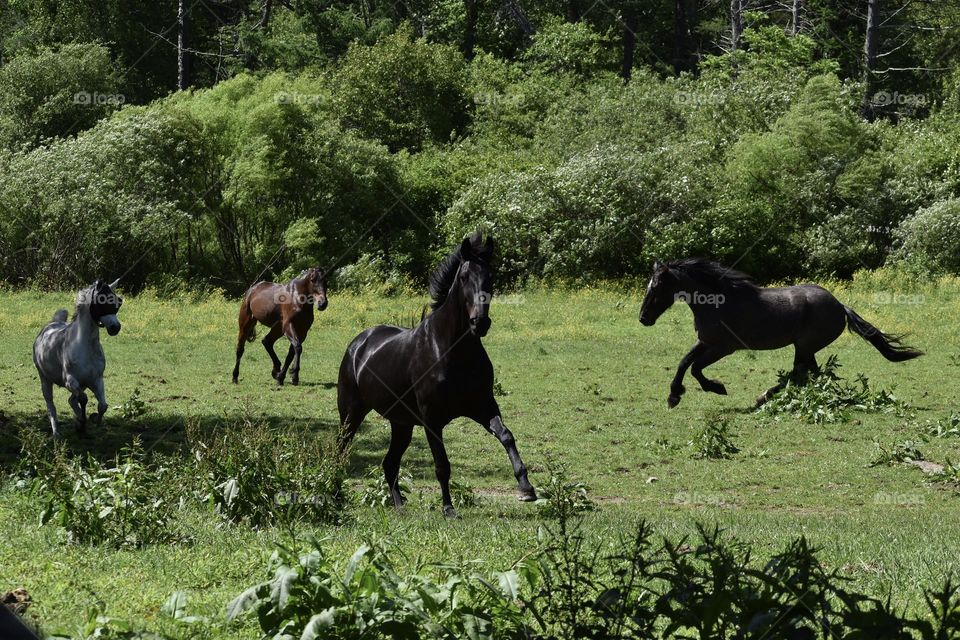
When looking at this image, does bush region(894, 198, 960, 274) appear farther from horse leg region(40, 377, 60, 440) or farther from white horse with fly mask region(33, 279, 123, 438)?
horse leg region(40, 377, 60, 440)

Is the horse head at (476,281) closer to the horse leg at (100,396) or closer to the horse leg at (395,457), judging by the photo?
the horse leg at (395,457)

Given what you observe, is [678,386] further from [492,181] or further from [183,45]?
[183,45]

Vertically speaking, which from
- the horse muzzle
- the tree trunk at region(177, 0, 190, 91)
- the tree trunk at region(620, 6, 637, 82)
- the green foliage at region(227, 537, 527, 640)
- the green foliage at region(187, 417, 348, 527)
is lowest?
the green foliage at region(187, 417, 348, 527)

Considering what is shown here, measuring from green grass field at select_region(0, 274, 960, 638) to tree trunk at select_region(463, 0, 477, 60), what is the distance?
31541 mm

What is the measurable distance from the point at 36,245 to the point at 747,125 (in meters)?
25.0

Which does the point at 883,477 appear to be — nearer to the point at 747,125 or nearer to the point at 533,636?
the point at 533,636

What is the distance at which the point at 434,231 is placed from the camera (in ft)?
143

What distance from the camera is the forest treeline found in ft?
120

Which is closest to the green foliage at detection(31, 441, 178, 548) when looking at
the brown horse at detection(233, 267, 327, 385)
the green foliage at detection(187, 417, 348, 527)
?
the green foliage at detection(187, 417, 348, 527)

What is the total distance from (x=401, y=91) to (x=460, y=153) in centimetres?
683

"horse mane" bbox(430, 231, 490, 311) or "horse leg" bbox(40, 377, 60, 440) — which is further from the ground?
"horse mane" bbox(430, 231, 490, 311)

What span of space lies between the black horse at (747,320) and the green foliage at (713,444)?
3336 mm

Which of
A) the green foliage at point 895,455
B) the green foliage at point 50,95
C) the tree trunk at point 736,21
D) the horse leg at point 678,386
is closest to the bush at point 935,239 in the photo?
the tree trunk at point 736,21

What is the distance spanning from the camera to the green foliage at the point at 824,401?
15.6 m
